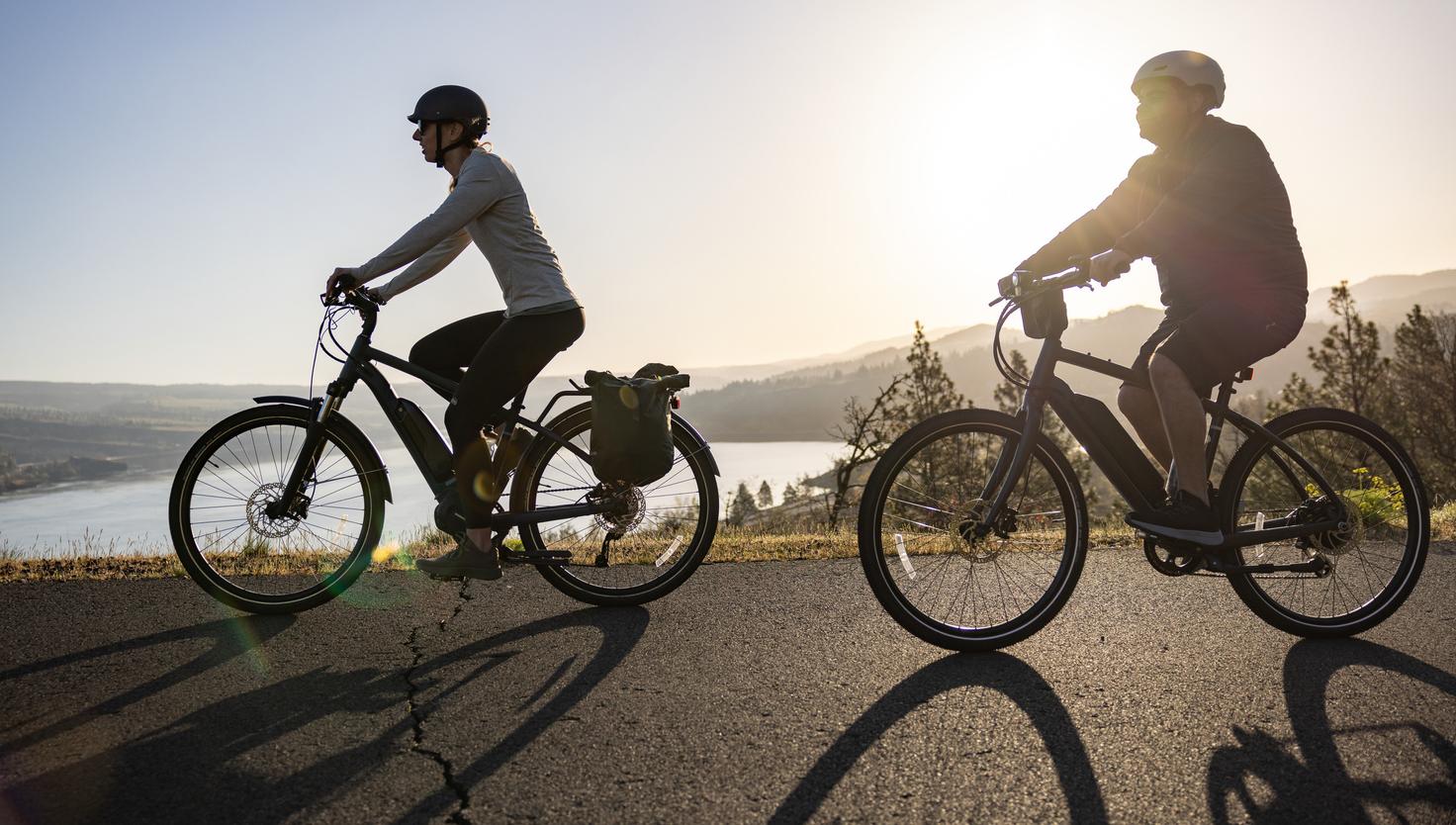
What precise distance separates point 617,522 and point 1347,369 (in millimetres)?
47805

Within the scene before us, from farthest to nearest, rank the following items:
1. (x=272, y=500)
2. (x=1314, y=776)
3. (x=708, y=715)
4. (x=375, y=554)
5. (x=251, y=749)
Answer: (x=375, y=554)
(x=272, y=500)
(x=708, y=715)
(x=251, y=749)
(x=1314, y=776)

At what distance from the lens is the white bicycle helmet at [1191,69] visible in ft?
12.0

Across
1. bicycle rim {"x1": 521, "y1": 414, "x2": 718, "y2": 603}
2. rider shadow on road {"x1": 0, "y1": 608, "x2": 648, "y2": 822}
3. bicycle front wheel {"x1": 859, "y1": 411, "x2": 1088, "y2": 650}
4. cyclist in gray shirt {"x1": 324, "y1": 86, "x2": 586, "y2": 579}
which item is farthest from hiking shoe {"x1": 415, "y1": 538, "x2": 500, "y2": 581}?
bicycle front wheel {"x1": 859, "y1": 411, "x2": 1088, "y2": 650}

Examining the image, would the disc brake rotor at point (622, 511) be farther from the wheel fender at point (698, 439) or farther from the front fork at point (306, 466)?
the front fork at point (306, 466)

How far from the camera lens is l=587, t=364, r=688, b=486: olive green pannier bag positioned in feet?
13.4

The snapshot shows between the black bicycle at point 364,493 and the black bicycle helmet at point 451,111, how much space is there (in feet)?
3.02

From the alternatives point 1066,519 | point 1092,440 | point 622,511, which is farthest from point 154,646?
point 1092,440

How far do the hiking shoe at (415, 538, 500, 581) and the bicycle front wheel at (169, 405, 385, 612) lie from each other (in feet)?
1.35

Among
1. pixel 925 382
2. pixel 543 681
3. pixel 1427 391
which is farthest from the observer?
pixel 925 382

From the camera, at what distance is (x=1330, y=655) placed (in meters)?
3.43

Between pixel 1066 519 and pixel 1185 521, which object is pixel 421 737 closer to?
pixel 1066 519

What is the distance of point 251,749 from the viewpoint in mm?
2572

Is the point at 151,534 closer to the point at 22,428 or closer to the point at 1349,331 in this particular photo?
the point at 1349,331

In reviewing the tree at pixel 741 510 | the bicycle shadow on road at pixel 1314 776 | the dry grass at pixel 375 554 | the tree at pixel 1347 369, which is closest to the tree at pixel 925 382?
the tree at pixel 741 510
